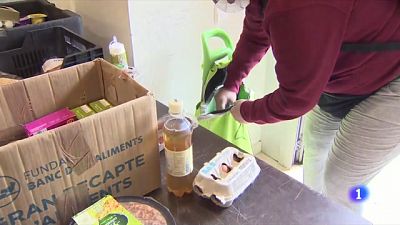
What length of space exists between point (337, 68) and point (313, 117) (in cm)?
32

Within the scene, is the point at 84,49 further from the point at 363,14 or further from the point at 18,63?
the point at 363,14

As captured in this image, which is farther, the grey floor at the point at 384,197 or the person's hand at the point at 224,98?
the grey floor at the point at 384,197

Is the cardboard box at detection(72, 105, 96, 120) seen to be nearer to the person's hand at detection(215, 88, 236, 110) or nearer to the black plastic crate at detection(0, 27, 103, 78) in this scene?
the black plastic crate at detection(0, 27, 103, 78)

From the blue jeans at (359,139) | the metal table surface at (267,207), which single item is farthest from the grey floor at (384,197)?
the metal table surface at (267,207)

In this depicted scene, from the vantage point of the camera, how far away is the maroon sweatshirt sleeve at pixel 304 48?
0.69m

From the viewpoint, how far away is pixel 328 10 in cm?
68

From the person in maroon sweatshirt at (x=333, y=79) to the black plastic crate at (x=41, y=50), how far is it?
42 centimetres

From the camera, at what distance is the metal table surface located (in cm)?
71

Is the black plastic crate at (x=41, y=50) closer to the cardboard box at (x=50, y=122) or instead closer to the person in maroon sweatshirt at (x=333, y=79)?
the cardboard box at (x=50, y=122)

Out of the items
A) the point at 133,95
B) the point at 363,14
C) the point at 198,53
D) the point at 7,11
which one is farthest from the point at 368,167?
the point at 7,11

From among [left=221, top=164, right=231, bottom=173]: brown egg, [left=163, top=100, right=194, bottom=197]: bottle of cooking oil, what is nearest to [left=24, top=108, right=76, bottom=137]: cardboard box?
[left=163, top=100, right=194, bottom=197]: bottle of cooking oil

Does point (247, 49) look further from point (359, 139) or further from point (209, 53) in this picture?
point (359, 139)

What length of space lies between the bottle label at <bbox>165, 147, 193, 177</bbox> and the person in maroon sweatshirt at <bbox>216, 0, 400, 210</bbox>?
0.87ft

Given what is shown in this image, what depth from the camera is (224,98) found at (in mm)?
1156
